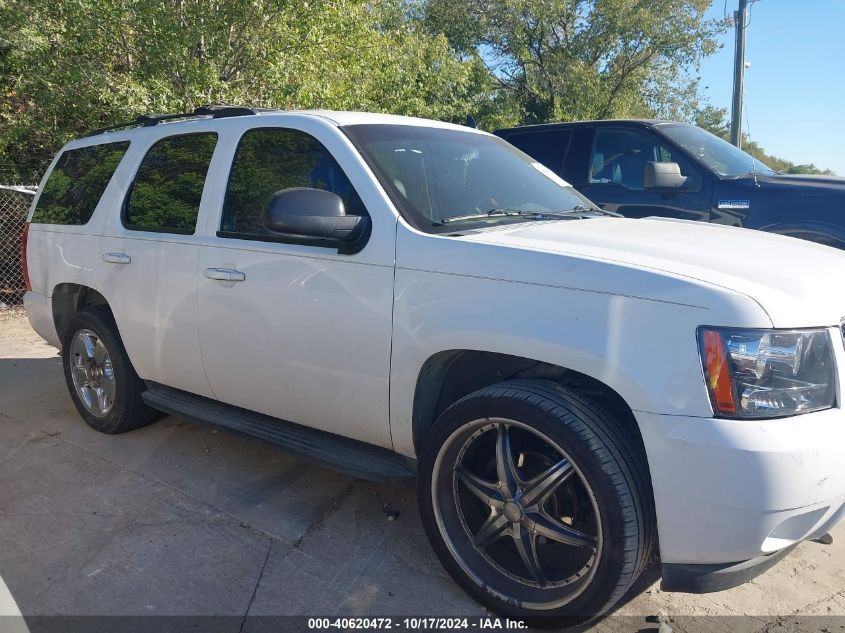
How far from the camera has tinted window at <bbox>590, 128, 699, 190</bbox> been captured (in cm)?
672

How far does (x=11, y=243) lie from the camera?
9219 mm

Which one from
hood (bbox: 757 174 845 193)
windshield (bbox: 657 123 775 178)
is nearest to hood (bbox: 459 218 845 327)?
hood (bbox: 757 174 845 193)

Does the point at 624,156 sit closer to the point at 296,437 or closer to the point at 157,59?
the point at 296,437

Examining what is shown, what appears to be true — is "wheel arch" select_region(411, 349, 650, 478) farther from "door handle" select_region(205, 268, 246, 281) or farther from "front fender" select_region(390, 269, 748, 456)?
"door handle" select_region(205, 268, 246, 281)

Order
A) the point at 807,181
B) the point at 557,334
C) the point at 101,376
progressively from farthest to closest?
the point at 807,181, the point at 101,376, the point at 557,334

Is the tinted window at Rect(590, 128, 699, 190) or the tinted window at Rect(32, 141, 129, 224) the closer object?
the tinted window at Rect(32, 141, 129, 224)

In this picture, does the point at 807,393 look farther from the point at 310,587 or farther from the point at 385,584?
the point at 310,587

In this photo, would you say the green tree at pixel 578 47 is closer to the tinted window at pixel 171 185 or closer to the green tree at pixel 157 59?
the green tree at pixel 157 59

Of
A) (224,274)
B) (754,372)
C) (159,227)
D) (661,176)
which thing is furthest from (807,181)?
(159,227)

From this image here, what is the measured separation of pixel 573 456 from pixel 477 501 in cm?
65

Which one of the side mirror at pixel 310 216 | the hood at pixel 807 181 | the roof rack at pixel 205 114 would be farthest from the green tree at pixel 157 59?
the side mirror at pixel 310 216

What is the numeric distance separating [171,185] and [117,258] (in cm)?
56

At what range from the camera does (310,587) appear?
9.78ft

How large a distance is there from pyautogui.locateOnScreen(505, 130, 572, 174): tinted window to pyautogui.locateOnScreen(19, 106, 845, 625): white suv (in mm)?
3231
